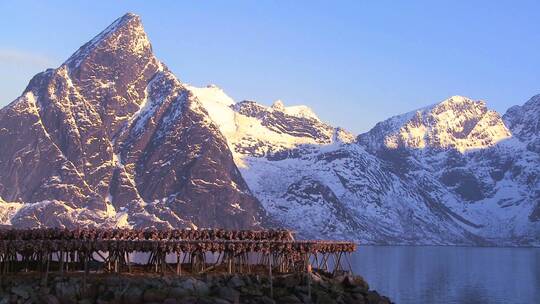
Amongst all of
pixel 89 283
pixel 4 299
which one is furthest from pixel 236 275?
pixel 4 299

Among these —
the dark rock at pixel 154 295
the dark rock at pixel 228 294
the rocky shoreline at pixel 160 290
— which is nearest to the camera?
the dark rock at pixel 154 295

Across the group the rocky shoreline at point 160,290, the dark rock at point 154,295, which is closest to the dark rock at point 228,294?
the rocky shoreline at point 160,290

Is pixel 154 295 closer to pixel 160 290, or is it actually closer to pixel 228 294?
pixel 160 290

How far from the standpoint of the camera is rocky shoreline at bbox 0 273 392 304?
106m

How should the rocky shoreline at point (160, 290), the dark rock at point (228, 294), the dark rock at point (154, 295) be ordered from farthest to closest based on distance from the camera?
the dark rock at point (228, 294) < the rocky shoreline at point (160, 290) < the dark rock at point (154, 295)

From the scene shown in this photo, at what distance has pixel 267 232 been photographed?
138 meters

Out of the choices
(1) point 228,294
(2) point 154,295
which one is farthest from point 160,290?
(1) point 228,294

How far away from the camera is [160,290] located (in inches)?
4183

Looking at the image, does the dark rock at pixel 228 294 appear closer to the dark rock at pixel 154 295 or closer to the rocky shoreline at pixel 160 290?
the rocky shoreline at pixel 160 290

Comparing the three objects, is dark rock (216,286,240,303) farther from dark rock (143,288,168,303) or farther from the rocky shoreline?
dark rock (143,288,168,303)

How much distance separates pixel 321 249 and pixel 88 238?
103 ft

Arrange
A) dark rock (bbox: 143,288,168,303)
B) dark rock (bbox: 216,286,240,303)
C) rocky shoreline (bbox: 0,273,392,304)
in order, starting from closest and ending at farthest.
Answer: dark rock (bbox: 143,288,168,303) → rocky shoreline (bbox: 0,273,392,304) → dark rock (bbox: 216,286,240,303)

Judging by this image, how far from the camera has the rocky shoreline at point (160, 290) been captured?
10562 centimetres

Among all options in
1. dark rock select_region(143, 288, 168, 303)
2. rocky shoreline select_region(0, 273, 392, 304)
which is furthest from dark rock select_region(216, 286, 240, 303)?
dark rock select_region(143, 288, 168, 303)
